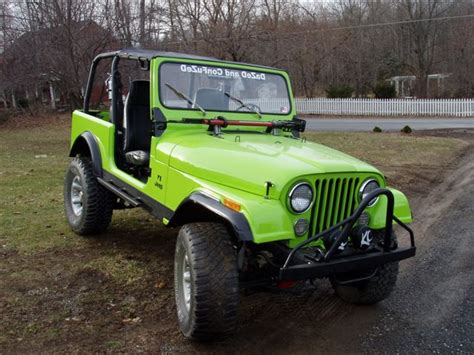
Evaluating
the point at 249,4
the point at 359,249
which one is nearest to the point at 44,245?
the point at 359,249

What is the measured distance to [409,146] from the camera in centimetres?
1401

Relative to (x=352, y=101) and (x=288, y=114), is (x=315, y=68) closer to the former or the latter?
(x=352, y=101)

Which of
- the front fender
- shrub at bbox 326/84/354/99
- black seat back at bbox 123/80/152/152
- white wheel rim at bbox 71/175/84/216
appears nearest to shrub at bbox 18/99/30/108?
shrub at bbox 326/84/354/99

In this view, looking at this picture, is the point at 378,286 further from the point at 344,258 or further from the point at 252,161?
the point at 252,161

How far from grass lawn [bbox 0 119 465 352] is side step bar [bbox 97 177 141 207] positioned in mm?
653

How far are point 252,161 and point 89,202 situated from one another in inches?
102

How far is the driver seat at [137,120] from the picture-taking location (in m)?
5.07

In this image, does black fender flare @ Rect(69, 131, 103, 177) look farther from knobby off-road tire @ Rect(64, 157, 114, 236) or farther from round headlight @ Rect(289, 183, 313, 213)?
round headlight @ Rect(289, 183, 313, 213)

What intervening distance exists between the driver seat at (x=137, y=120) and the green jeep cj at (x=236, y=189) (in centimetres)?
1

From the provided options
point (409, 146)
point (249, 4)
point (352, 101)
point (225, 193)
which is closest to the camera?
point (225, 193)

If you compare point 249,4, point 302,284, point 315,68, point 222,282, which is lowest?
point 302,284

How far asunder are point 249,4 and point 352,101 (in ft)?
31.9

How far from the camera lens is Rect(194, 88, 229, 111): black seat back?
15.1 ft

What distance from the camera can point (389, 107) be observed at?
29766mm
